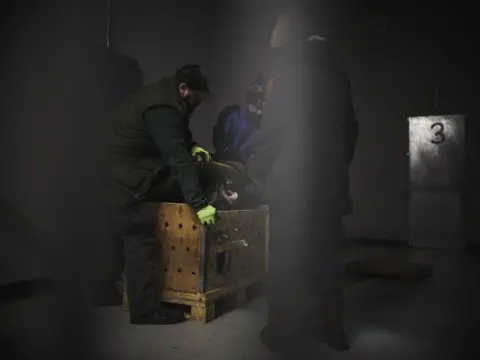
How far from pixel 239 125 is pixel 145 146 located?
891 mm

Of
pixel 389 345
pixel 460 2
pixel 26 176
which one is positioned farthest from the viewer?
pixel 460 2

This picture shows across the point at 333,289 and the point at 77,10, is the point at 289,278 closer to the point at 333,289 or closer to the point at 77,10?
the point at 333,289

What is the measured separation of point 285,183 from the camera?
5.35 feet

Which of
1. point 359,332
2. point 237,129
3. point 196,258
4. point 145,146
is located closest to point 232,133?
point 237,129

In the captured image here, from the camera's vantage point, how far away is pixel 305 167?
162cm

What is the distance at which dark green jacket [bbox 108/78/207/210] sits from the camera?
1.82 m

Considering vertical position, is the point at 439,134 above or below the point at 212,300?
above

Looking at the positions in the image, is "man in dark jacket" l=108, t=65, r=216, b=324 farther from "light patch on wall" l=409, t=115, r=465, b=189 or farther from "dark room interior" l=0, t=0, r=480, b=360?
"light patch on wall" l=409, t=115, r=465, b=189

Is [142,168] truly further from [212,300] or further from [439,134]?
[439,134]

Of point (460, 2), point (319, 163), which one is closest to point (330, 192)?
point (319, 163)

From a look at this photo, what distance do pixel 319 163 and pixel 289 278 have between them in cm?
44

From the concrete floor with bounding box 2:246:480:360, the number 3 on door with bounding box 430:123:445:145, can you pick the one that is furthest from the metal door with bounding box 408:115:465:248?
the concrete floor with bounding box 2:246:480:360

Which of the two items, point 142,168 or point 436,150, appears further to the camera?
point 436,150

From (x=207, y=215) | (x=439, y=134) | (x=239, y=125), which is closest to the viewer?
(x=207, y=215)
